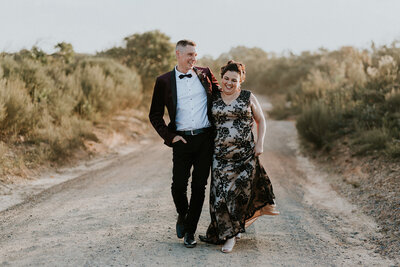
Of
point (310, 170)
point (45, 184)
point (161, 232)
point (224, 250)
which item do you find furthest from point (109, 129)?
point (224, 250)

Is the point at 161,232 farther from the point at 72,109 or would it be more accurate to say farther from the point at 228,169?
the point at 72,109

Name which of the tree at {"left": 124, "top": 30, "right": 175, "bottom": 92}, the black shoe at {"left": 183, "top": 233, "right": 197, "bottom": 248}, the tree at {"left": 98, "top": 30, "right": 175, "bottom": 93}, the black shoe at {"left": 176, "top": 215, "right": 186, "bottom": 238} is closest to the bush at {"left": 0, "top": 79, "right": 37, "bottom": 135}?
the black shoe at {"left": 176, "top": 215, "right": 186, "bottom": 238}

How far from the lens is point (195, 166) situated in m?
4.32

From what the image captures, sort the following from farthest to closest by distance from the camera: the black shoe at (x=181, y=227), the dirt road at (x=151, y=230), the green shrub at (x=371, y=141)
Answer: the green shrub at (x=371, y=141) → the black shoe at (x=181, y=227) → the dirt road at (x=151, y=230)

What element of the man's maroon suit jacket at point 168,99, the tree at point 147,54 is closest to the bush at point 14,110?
the man's maroon suit jacket at point 168,99

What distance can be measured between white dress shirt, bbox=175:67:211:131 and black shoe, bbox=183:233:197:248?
114 cm

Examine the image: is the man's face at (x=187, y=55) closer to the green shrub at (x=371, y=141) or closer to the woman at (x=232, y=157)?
the woman at (x=232, y=157)

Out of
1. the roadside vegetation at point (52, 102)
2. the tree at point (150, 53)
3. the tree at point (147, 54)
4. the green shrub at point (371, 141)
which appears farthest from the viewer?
the tree at point (150, 53)

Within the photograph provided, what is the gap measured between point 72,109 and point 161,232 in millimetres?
7379

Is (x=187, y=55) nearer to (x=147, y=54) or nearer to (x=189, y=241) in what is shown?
(x=189, y=241)

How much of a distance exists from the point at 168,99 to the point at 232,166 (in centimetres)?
98

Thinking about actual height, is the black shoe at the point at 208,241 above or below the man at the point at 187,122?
below

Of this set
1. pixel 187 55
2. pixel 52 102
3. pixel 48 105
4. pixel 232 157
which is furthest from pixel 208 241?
pixel 52 102

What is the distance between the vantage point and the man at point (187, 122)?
4.23 m
